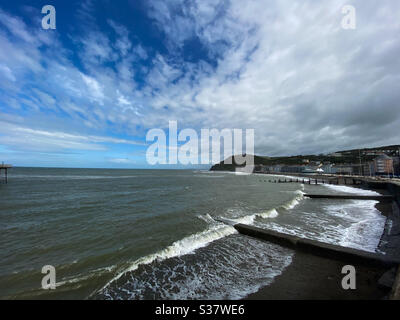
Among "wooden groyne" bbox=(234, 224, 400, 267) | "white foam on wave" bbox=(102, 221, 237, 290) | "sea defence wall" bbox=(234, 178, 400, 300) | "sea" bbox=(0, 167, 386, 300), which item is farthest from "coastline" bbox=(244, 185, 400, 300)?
"white foam on wave" bbox=(102, 221, 237, 290)

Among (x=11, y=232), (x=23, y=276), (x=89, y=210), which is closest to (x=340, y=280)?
(x=23, y=276)

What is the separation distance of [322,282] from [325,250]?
2.09 meters

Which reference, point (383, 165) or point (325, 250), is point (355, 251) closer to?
point (325, 250)

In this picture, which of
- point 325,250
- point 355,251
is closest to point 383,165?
point 355,251

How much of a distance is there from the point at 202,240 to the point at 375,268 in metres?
6.53

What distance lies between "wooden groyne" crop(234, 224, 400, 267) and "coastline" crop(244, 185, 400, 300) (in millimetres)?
184

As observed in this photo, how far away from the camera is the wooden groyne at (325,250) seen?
5.92 meters

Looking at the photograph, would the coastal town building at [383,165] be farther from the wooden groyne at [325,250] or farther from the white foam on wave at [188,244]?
the white foam on wave at [188,244]

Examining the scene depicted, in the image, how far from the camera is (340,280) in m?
5.32

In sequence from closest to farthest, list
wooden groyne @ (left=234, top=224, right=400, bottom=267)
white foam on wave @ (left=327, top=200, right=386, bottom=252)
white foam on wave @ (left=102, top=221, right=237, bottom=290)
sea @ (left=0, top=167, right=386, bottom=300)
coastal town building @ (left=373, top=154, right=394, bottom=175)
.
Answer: sea @ (left=0, top=167, right=386, bottom=300) < wooden groyne @ (left=234, top=224, right=400, bottom=267) < white foam on wave @ (left=102, top=221, right=237, bottom=290) < white foam on wave @ (left=327, top=200, right=386, bottom=252) < coastal town building @ (left=373, top=154, right=394, bottom=175)

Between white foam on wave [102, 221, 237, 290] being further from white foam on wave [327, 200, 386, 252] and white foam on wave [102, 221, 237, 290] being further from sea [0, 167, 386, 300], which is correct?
white foam on wave [327, 200, 386, 252]

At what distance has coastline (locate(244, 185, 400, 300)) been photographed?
4656mm

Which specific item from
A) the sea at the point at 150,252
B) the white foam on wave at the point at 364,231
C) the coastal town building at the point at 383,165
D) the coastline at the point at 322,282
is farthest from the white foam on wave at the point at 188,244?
the coastal town building at the point at 383,165
